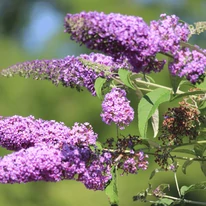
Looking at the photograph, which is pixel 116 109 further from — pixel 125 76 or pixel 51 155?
pixel 51 155

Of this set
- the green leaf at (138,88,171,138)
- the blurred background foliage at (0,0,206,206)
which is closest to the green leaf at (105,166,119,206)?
the green leaf at (138,88,171,138)

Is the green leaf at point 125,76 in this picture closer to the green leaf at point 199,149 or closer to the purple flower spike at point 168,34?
the purple flower spike at point 168,34

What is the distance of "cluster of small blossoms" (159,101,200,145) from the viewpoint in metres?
1.59

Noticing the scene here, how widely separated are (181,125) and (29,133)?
415mm

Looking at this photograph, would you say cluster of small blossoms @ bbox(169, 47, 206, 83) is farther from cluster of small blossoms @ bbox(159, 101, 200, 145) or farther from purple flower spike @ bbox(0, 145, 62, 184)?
purple flower spike @ bbox(0, 145, 62, 184)

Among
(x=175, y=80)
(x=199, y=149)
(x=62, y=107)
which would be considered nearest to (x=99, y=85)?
(x=175, y=80)

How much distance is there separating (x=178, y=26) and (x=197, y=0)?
758cm

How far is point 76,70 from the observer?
5.12 ft

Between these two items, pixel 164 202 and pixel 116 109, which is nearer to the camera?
pixel 116 109

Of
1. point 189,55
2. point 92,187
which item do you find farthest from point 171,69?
point 92,187

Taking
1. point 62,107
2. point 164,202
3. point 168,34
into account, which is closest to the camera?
point 168,34

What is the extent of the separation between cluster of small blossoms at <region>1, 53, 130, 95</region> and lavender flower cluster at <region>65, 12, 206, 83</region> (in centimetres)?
4

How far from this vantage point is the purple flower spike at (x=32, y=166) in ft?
4.47

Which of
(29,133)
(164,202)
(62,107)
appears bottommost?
(164,202)
